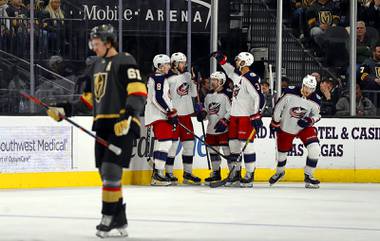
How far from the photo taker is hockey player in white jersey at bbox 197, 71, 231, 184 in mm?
14727

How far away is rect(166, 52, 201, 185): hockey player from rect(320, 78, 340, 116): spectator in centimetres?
238

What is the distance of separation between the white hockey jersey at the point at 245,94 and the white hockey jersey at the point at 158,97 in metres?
0.81

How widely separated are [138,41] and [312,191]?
3646 mm

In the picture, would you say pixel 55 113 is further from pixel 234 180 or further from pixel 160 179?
pixel 234 180

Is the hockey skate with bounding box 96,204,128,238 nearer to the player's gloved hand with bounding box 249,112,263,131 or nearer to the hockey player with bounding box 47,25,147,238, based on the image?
the hockey player with bounding box 47,25,147,238

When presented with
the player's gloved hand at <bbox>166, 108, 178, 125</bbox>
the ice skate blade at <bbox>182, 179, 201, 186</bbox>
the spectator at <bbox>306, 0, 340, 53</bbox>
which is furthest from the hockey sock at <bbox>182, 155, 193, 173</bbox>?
the spectator at <bbox>306, 0, 340, 53</bbox>

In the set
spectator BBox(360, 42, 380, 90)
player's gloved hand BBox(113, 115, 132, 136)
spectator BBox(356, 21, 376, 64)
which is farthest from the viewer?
spectator BBox(356, 21, 376, 64)

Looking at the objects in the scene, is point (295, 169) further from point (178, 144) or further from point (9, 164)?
point (9, 164)

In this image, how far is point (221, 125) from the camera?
48.2 feet

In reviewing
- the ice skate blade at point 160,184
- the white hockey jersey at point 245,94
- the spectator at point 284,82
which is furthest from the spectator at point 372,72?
the ice skate blade at point 160,184

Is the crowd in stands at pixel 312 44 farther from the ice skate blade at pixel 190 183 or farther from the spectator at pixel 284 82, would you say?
the ice skate blade at pixel 190 183

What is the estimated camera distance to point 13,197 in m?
12.3

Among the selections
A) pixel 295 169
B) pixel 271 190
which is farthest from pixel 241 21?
pixel 271 190

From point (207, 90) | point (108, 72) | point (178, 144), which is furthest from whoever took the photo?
point (207, 90)
